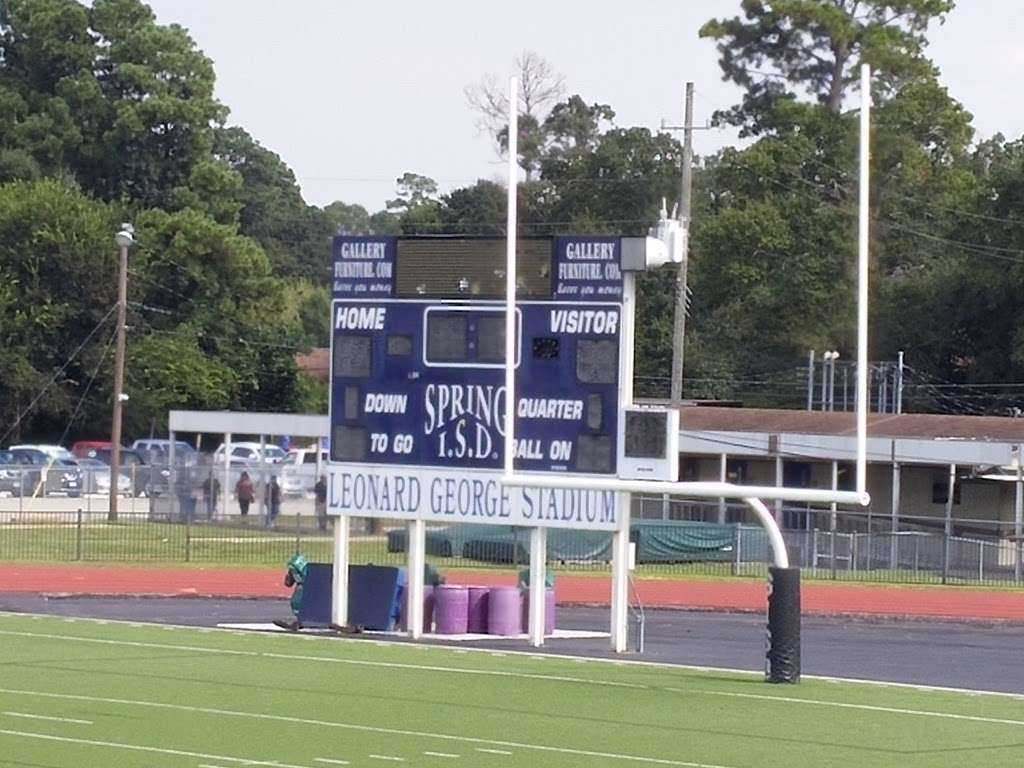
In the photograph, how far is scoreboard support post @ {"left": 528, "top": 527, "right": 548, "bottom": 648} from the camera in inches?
899

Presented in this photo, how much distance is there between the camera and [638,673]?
61.7ft

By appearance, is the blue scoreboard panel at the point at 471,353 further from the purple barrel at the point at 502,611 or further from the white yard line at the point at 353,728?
the white yard line at the point at 353,728

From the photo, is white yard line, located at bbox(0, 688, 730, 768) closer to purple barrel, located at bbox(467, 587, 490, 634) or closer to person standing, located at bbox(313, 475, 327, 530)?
purple barrel, located at bbox(467, 587, 490, 634)

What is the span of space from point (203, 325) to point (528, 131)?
40.2m

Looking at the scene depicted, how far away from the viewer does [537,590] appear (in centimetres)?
2291

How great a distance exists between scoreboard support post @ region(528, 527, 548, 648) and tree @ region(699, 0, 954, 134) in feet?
27.9

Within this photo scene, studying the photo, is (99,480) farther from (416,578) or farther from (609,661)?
(609,661)

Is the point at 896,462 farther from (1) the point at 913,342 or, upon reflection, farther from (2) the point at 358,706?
(2) the point at 358,706

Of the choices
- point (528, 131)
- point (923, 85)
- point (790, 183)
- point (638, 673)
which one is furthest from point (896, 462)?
point (638, 673)

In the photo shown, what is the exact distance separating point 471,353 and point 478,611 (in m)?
3.58

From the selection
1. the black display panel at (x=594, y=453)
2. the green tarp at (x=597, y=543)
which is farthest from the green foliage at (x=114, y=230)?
the black display panel at (x=594, y=453)

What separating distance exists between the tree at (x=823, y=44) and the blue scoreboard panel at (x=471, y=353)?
699cm

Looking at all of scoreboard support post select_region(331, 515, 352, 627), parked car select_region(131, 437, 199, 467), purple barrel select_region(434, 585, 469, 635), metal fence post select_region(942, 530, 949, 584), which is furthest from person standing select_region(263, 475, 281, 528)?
purple barrel select_region(434, 585, 469, 635)

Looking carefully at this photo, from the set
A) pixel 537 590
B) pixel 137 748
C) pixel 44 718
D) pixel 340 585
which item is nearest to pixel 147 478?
pixel 340 585
